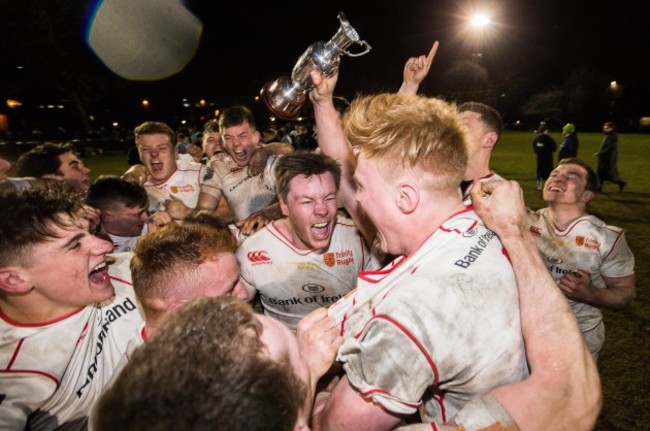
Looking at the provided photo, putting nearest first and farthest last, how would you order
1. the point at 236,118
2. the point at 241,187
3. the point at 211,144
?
the point at 241,187 → the point at 236,118 → the point at 211,144

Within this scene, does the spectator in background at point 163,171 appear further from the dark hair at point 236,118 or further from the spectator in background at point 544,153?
the spectator in background at point 544,153

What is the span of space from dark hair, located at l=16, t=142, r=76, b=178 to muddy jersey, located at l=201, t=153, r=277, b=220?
5.98ft

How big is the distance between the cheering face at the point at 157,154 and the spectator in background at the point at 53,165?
913 millimetres

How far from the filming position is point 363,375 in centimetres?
136

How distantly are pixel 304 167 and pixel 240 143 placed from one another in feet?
9.10

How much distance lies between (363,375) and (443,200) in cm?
82

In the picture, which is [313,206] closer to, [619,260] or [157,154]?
[619,260]

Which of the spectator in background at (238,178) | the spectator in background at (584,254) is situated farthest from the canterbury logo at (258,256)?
the spectator in background at (584,254)

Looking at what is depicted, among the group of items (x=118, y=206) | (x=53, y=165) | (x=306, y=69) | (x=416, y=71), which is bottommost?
(x=118, y=206)

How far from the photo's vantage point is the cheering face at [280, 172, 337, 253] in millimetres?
3383

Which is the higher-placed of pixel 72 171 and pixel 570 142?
pixel 570 142

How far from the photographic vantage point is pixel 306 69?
9.04 ft

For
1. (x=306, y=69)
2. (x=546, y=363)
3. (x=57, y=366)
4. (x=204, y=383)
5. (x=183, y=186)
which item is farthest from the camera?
(x=183, y=186)

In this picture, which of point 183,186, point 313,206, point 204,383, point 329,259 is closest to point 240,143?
point 183,186
